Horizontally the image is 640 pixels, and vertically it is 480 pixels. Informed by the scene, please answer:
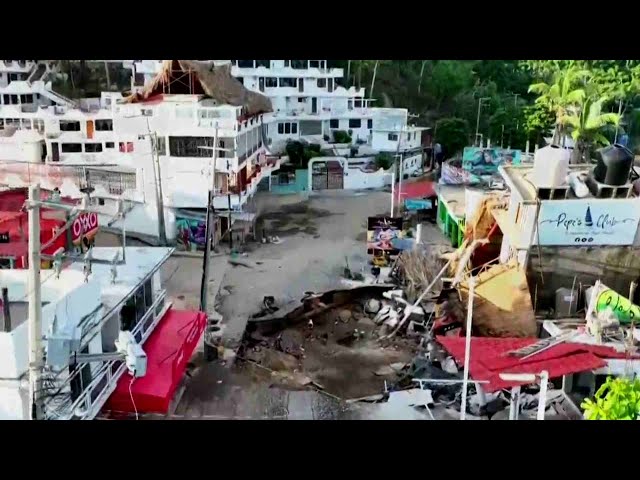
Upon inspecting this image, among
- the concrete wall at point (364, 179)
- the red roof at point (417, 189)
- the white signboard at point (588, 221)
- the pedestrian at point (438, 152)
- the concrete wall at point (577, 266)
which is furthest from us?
the pedestrian at point (438, 152)

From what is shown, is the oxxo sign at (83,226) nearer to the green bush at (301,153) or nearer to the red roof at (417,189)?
the red roof at (417,189)

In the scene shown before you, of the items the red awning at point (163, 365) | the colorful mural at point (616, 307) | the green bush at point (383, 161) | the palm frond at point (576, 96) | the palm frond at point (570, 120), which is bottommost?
the red awning at point (163, 365)

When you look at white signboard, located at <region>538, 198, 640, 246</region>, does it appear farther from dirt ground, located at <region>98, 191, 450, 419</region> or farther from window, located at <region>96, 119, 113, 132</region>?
window, located at <region>96, 119, 113, 132</region>

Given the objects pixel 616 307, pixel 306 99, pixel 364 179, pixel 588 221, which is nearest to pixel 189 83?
pixel 364 179

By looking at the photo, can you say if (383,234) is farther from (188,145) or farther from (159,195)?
(188,145)

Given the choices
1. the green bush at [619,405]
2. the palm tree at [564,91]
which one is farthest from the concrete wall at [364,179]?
the green bush at [619,405]
